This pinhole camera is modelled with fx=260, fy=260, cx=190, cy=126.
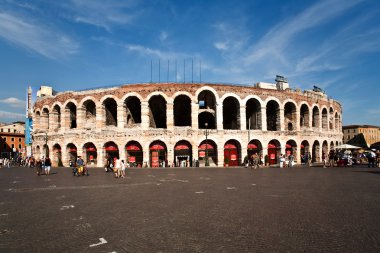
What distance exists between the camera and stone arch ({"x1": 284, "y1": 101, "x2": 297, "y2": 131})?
3838 cm

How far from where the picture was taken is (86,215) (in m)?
7.98

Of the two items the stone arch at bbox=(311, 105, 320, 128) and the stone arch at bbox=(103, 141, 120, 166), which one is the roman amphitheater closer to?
the stone arch at bbox=(103, 141, 120, 166)

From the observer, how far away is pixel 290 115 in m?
39.6

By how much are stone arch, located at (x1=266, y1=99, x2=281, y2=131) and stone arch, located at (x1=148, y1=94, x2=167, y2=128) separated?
15.4 meters

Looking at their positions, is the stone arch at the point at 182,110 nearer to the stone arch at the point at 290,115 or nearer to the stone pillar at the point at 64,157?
the stone arch at the point at 290,115

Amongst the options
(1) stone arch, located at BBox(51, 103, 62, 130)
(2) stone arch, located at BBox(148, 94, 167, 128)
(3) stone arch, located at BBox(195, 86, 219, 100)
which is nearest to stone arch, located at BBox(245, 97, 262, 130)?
(3) stone arch, located at BBox(195, 86, 219, 100)

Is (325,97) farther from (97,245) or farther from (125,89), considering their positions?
(97,245)

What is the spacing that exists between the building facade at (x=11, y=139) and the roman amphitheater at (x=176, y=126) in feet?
156

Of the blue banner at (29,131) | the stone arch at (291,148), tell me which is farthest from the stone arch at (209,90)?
the blue banner at (29,131)

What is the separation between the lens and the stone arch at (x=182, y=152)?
33.1 metres

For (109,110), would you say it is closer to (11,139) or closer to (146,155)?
(146,155)

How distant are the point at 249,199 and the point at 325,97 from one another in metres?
40.4

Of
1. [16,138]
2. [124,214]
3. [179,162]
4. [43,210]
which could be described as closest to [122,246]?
[124,214]

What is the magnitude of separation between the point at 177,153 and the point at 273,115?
16.6 meters
